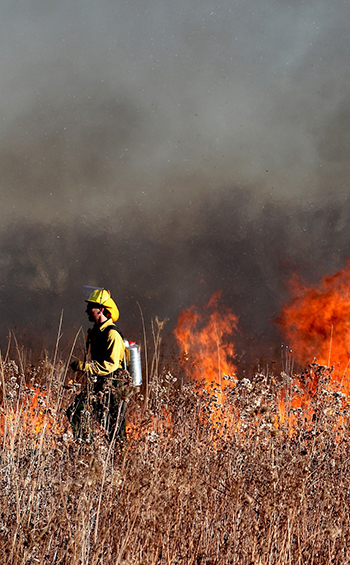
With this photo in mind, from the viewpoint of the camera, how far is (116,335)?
512 cm

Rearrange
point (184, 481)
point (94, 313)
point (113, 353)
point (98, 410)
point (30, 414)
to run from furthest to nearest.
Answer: point (94, 313), point (113, 353), point (98, 410), point (30, 414), point (184, 481)

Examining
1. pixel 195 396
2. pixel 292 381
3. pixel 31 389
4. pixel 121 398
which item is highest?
pixel 292 381

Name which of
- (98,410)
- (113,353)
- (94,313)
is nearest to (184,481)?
(98,410)

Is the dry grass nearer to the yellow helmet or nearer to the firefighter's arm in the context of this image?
the firefighter's arm

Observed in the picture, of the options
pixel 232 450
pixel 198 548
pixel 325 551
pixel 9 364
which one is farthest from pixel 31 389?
pixel 325 551

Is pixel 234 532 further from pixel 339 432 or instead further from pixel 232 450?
pixel 339 432

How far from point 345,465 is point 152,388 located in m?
1.65

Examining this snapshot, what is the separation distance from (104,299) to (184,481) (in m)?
3.24

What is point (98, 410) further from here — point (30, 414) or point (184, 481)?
point (184, 481)

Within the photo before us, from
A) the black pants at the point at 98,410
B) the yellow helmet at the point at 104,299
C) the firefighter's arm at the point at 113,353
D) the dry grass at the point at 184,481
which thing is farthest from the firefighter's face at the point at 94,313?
the dry grass at the point at 184,481

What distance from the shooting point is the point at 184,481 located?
2.25 meters

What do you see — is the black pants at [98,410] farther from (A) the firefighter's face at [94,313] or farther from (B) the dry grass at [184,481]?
(A) the firefighter's face at [94,313]

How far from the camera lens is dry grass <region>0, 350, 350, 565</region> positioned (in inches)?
83.8

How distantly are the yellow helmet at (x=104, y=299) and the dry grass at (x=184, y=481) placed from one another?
3.98 feet
